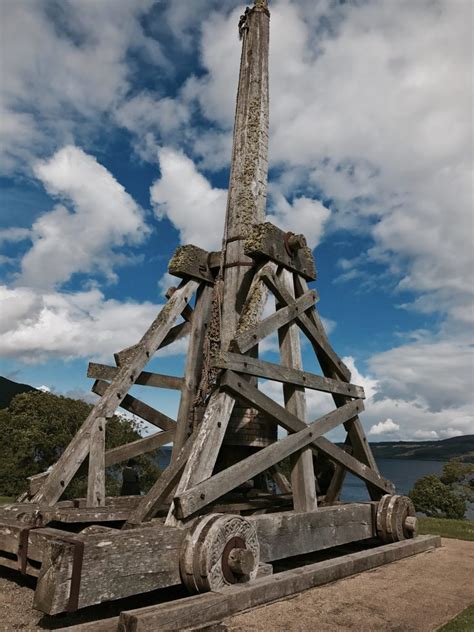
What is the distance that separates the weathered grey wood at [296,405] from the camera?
6.25 m

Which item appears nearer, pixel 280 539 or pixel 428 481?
pixel 280 539

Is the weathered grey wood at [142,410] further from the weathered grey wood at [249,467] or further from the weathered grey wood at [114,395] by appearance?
the weathered grey wood at [249,467]

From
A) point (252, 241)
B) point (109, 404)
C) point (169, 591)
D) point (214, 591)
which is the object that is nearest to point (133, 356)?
point (109, 404)

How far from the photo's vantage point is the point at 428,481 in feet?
126

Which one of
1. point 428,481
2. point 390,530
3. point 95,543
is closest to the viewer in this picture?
point 95,543

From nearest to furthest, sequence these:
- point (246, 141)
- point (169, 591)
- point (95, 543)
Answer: point (95, 543) < point (169, 591) < point (246, 141)

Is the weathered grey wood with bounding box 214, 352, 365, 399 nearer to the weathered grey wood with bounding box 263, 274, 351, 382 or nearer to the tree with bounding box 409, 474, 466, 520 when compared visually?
the weathered grey wood with bounding box 263, 274, 351, 382

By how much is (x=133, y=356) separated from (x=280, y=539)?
2951mm

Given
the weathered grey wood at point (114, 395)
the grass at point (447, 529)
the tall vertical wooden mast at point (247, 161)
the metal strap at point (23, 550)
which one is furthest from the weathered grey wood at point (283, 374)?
the grass at point (447, 529)

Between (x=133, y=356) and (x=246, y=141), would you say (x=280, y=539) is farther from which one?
(x=246, y=141)

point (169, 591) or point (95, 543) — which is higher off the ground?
point (95, 543)

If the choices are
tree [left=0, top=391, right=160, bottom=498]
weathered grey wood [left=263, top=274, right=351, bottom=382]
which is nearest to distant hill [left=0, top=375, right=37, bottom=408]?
tree [left=0, top=391, right=160, bottom=498]

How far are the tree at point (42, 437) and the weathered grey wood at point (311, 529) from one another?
721 inches

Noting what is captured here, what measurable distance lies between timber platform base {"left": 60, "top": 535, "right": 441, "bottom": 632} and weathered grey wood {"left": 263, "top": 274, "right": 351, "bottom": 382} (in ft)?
8.35
